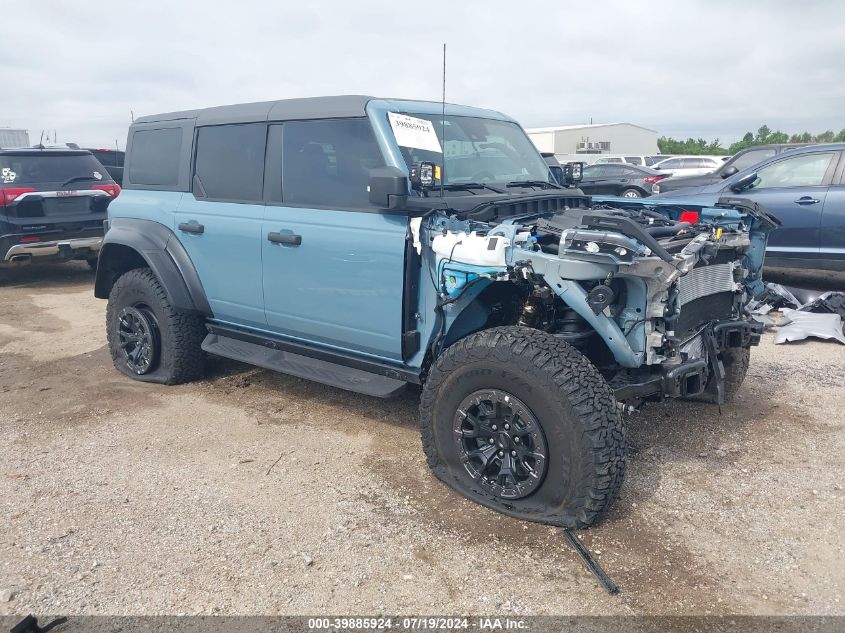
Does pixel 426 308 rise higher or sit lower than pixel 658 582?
higher

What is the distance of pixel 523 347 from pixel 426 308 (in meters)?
0.76

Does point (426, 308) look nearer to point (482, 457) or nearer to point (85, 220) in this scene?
point (482, 457)

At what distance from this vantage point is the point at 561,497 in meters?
3.30

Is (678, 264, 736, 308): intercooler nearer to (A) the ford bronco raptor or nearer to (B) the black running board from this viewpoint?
(A) the ford bronco raptor

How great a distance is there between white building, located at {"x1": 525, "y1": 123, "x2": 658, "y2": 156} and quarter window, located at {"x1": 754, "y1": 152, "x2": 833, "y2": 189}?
99.7 ft

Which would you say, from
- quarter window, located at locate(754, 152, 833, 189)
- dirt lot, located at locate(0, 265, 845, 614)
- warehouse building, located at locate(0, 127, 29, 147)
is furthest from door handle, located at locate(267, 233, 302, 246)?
warehouse building, located at locate(0, 127, 29, 147)

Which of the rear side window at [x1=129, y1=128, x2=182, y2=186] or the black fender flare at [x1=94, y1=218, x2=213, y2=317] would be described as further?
the rear side window at [x1=129, y1=128, x2=182, y2=186]

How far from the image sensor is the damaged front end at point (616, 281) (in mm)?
3217

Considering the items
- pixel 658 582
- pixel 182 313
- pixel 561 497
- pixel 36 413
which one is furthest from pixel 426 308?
pixel 36 413

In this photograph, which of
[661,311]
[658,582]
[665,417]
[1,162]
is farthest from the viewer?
[1,162]

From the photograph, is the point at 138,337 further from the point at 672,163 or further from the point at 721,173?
the point at 672,163

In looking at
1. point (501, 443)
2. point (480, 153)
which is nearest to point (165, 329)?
point (480, 153)

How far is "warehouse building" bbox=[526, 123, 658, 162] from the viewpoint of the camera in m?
40.3

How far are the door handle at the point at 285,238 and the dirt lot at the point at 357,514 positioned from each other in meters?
1.22
